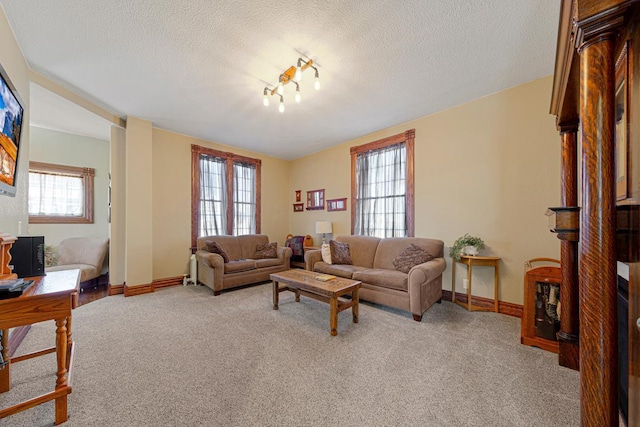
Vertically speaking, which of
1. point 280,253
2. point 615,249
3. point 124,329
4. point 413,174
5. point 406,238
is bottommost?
point 124,329

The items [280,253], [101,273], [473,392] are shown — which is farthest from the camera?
[280,253]

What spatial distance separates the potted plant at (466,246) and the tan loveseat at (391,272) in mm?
207

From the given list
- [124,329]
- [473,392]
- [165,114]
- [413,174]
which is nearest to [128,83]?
[165,114]

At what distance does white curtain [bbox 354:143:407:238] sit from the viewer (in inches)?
165

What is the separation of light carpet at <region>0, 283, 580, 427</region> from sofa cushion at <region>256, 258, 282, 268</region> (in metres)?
1.57

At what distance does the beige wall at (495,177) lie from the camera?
2.81 metres

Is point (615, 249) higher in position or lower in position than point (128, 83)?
lower

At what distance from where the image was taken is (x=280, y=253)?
4.93 metres

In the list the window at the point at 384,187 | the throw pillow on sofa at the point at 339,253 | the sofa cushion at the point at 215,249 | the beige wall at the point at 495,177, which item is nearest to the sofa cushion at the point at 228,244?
the sofa cushion at the point at 215,249

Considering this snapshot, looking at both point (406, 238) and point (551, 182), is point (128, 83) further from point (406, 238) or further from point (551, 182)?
point (551, 182)

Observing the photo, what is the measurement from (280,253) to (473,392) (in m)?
3.81

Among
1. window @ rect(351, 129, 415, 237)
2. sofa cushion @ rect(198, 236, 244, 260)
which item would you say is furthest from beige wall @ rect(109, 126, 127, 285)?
window @ rect(351, 129, 415, 237)

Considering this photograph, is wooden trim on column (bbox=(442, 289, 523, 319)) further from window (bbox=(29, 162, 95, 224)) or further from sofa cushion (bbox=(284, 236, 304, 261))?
window (bbox=(29, 162, 95, 224))

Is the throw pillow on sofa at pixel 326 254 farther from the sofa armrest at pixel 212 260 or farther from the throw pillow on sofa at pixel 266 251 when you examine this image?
the sofa armrest at pixel 212 260
